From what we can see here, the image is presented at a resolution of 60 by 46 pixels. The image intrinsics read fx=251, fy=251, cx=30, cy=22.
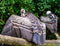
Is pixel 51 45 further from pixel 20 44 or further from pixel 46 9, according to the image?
pixel 46 9

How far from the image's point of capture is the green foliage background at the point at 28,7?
6.01 meters

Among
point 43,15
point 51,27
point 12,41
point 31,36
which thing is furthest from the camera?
point 43,15

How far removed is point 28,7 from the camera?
21.0 feet

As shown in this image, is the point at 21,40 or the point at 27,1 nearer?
the point at 21,40

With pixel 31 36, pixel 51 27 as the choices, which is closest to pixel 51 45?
pixel 31 36

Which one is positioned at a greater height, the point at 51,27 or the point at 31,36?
the point at 31,36

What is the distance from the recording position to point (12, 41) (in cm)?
410

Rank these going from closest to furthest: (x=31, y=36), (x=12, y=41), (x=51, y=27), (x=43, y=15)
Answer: (x=12, y=41), (x=31, y=36), (x=51, y=27), (x=43, y=15)

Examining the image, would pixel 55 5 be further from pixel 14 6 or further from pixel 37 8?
pixel 14 6

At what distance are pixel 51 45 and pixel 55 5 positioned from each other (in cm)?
244

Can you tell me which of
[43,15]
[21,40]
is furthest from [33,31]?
[43,15]

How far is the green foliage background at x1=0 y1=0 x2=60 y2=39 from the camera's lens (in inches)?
237

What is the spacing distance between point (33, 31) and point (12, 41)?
0.52 metres

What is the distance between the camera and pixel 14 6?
636 cm
